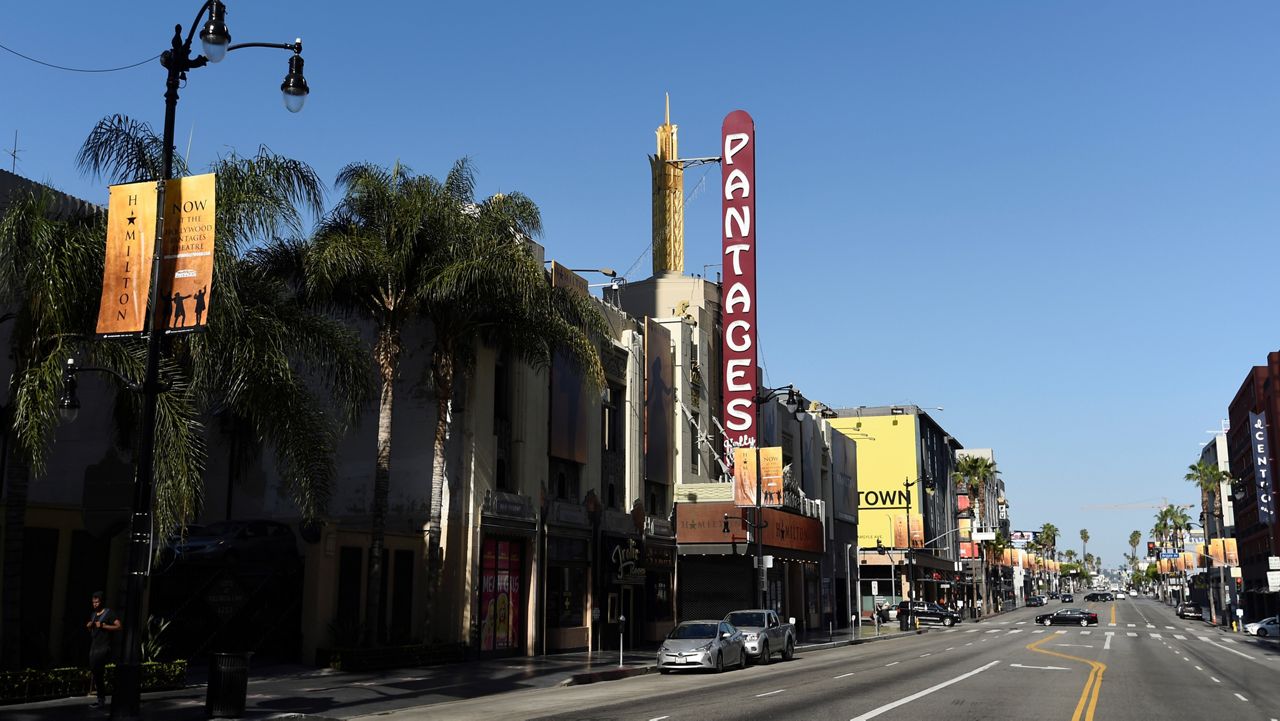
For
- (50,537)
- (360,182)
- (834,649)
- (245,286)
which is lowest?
(834,649)

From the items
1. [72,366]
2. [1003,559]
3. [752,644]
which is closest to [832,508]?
[752,644]

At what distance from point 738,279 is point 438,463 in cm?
2463

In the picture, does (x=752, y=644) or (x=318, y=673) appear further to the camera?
(x=752, y=644)

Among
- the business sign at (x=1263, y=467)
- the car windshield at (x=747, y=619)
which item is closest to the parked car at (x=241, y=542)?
the car windshield at (x=747, y=619)

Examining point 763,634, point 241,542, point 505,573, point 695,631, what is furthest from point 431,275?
point 763,634

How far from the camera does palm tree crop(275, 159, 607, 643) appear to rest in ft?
95.5

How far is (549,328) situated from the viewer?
1244 inches

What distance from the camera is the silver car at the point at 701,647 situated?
29391 mm

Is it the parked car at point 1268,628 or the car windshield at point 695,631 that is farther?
the parked car at point 1268,628

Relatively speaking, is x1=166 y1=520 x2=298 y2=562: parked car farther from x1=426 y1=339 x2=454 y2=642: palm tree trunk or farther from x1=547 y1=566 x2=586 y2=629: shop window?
x1=547 y1=566 x2=586 y2=629: shop window

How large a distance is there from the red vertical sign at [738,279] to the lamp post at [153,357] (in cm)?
3638

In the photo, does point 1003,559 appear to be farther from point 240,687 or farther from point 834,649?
point 240,687

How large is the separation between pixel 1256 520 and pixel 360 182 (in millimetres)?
91522

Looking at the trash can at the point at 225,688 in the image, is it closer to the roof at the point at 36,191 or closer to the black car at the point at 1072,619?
the roof at the point at 36,191
